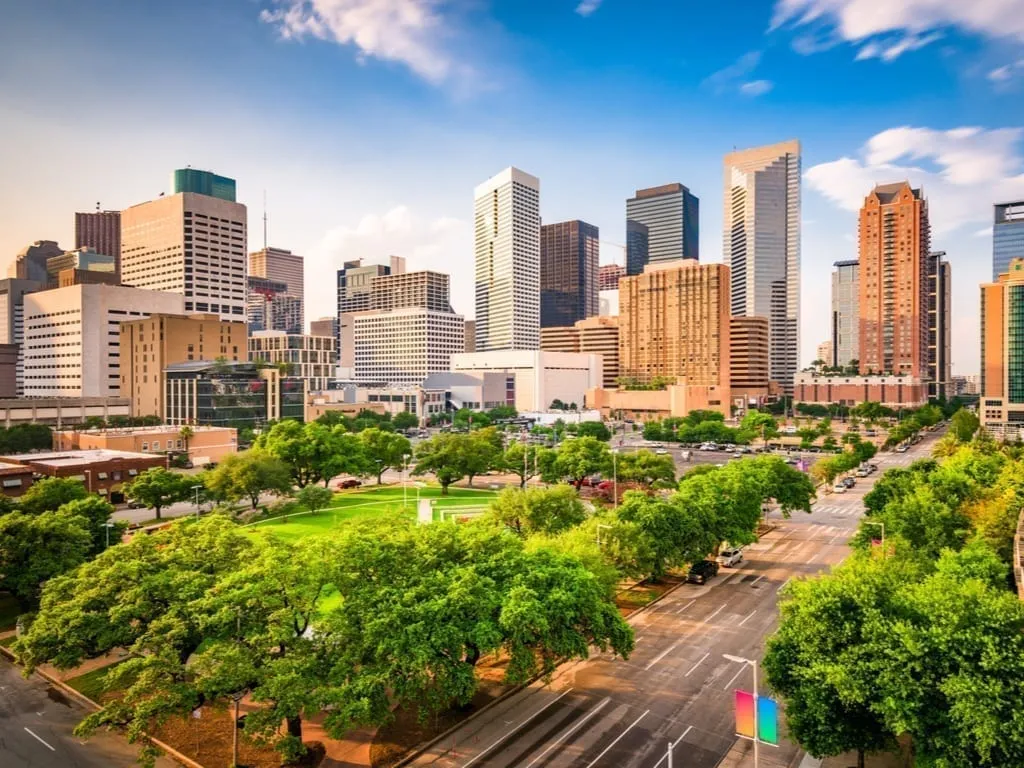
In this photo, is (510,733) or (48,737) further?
(48,737)

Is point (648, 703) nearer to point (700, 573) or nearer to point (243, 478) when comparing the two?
point (700, 573)

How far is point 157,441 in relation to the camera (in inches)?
3994

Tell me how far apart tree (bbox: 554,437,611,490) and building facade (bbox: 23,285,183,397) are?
5554 inches

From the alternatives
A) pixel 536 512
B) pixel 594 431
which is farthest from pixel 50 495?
pixel 594 431

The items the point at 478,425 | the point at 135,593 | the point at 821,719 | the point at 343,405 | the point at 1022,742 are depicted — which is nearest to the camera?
the point at 1022,742

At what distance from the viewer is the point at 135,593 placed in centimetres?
2952

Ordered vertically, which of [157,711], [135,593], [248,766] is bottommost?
[248,766]

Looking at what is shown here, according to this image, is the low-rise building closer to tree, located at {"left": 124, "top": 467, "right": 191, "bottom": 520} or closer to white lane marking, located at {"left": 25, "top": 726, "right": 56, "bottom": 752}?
tree, located at {"left": 124, "top": 467, "right": 191, "bottom": 520}

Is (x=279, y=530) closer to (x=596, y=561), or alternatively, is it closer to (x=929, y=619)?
(x=596, y=561)

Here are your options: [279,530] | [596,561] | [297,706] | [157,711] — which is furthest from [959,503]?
[279,530]

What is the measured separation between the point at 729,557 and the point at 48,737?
148ft

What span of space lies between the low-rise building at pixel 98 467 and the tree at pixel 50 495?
710 inches

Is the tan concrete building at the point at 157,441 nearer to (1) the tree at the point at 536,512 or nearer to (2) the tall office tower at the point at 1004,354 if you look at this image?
(1) the tree at the point at 536,512

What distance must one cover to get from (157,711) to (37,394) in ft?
693
